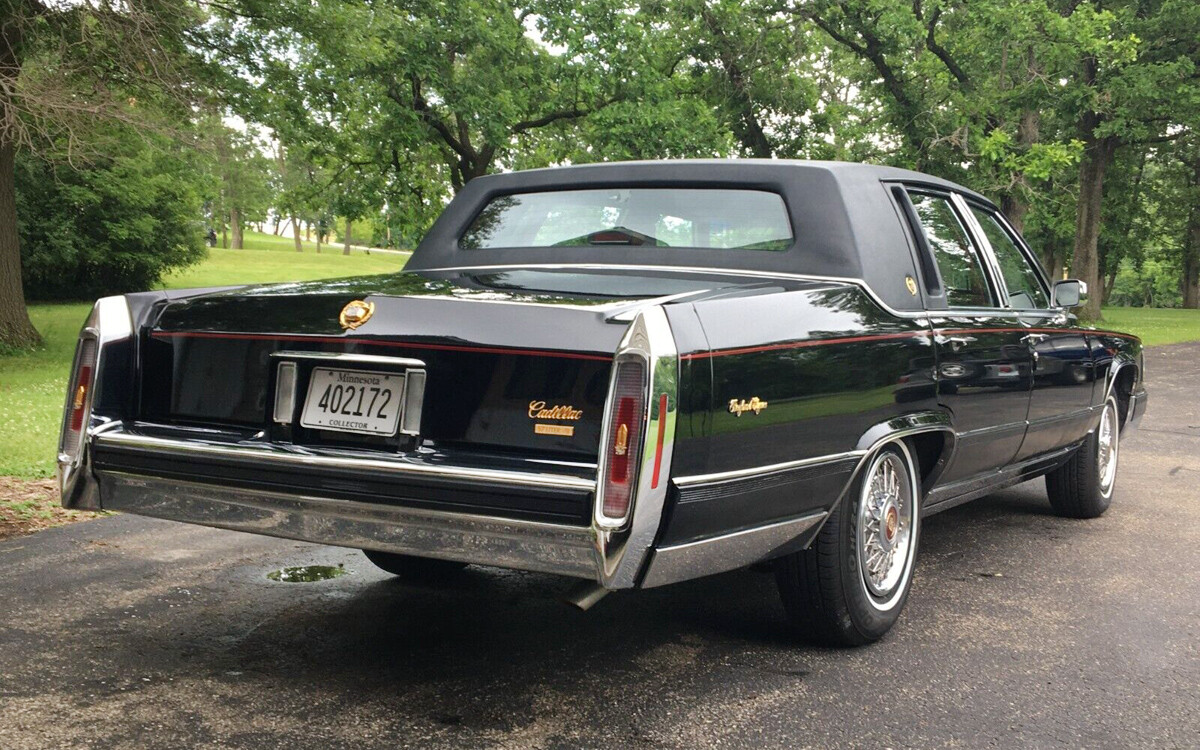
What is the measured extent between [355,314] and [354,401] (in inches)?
10.0

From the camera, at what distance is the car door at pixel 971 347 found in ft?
14.1

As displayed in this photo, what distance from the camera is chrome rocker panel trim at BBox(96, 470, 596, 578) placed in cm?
286

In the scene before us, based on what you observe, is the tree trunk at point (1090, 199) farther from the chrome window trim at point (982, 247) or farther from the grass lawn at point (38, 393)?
the chrome window trim at point (982, 247)

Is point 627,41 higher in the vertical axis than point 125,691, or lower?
higher

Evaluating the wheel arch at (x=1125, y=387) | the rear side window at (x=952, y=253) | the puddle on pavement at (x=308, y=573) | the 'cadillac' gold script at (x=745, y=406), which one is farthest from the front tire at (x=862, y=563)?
the wheel arch at (x=1125, y=387)

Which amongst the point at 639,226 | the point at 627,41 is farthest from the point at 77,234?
the point at 639,226

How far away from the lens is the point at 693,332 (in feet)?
9.78

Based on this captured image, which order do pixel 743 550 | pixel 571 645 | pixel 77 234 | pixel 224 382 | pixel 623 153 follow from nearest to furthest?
1. pixel 743 550
2. pixel 224 382
3. pixel 571 645
4. pixel 623 153
5. pixel 77 234

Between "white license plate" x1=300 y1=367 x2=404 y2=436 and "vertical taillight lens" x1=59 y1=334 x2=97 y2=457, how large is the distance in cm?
75

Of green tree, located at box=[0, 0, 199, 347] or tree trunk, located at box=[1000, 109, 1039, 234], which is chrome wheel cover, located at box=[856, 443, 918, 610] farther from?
tree trunk, located at box=[1000, 109, 1039, 234]

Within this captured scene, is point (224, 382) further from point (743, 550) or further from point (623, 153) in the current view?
point (623, 153)

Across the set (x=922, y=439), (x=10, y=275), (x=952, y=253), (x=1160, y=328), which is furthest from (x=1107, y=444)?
(x=1160, y=328)

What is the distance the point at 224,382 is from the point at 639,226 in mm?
→ 1680

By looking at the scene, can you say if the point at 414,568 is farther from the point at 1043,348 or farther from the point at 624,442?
the point at 1043,348
